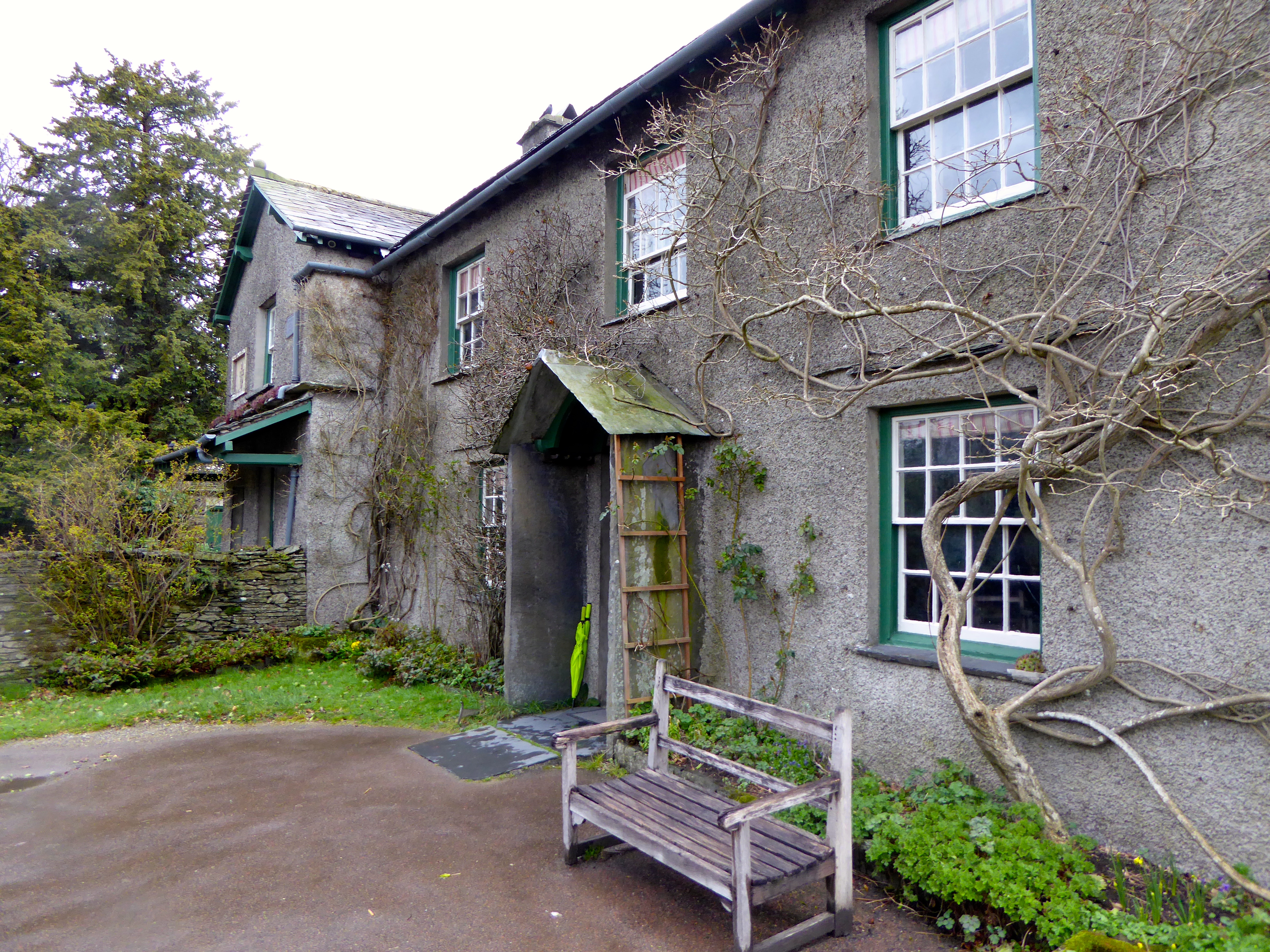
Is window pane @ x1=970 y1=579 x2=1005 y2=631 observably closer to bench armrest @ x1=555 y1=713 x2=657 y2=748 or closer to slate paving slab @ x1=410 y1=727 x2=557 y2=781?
bench armrest @ x1=555 y1=713 x2=657 y2=748

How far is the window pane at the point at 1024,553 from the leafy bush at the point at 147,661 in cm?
1007

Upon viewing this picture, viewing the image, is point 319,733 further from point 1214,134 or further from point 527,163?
point 1214,134

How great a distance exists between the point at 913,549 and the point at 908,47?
377 cm

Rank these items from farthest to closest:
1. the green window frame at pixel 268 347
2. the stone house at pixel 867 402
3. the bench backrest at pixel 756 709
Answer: the green window frame at pixel 268 347 → the stone house at pixel 867 402 → the bench backrest at pixel 756 709

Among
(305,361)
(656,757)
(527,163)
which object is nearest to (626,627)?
(656,757)

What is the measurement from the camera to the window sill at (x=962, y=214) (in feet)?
16.4

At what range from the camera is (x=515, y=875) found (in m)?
4.77

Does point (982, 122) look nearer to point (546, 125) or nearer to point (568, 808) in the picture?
point (568, 808)

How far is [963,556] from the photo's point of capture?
5.34 metres

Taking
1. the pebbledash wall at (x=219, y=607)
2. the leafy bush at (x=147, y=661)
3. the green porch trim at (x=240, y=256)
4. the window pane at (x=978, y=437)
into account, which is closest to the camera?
the window pane at (x=978, y=437)

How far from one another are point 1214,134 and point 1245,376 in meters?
1.34

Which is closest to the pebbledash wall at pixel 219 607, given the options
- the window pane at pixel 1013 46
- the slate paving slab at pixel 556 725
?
the slate paving slab at pixel 556 725

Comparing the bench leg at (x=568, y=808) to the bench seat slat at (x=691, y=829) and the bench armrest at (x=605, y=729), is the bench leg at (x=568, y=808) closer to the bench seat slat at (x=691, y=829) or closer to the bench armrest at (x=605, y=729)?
the bench armrest at (x=605, y=729)

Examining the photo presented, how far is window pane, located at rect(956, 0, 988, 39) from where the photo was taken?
5.38 m
